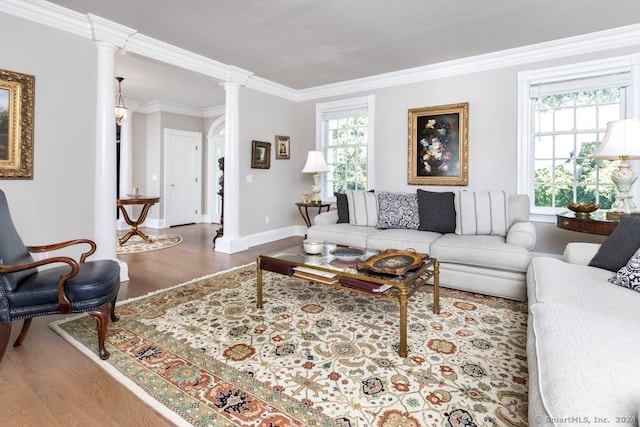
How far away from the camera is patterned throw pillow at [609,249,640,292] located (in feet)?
6.23

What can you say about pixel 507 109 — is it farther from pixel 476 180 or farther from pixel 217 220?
pixel 217 220

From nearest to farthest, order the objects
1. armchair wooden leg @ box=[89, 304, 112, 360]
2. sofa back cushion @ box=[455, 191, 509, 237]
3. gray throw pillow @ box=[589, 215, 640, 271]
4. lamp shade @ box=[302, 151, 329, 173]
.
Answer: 1. armchair wooden leg @ box=[89, 304, 112, 360]
2. gray throw pillow @ box=[589, 215, 640, 271]
3. sofa back cushion @ box=[455, 191, 509, 237]
4. lamp shade @ box=[302, 151, 329, 173]

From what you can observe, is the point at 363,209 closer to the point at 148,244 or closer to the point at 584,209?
the point at 584,209

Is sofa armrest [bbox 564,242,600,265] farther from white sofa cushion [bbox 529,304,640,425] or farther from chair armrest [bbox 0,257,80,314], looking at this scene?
chair armrest [bbox 0,257,80,314]

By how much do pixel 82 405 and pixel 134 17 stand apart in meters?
3.22

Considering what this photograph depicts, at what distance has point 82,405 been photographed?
1616 millimetres

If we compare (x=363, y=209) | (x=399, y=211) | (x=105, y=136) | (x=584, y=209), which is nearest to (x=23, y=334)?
(x=105, y=136)

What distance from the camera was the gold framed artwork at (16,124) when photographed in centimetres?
283

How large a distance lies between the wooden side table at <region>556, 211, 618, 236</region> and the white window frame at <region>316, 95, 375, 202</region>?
2.63m

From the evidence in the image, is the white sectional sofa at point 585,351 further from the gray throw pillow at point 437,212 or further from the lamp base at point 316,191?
the lamp base at point 316,191

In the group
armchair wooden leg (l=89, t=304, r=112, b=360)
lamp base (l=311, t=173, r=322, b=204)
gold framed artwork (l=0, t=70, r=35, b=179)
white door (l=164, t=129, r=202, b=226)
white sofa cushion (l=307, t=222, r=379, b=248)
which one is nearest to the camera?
armchair wooden leg (l=89, t=304, r=112, b=360)

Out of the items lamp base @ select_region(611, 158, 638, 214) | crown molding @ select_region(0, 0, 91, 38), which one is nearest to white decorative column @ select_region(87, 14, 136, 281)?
crown molding @ select_region(0, 0, 91, 38)

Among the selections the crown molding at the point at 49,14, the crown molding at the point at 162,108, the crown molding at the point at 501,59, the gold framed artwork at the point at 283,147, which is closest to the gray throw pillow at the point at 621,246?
the crown molding at the point at 501,59

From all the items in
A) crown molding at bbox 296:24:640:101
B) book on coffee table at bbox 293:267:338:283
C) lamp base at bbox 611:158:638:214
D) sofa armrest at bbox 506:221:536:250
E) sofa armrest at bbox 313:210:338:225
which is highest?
crown molding at bbox 296:24:640:101
